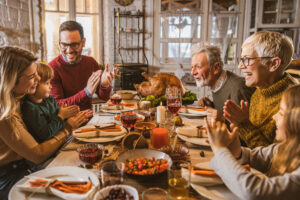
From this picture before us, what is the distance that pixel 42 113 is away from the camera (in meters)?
1.43

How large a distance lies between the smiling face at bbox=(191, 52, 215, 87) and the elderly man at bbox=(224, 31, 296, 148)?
0.57 metres

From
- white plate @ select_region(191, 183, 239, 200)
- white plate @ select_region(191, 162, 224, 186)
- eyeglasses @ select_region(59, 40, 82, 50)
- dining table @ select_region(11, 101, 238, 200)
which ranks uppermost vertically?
eyeglasses @ select_region(59, 40, 82, 50)

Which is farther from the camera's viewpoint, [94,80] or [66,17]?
[66,17]

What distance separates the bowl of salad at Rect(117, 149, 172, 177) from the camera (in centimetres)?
93

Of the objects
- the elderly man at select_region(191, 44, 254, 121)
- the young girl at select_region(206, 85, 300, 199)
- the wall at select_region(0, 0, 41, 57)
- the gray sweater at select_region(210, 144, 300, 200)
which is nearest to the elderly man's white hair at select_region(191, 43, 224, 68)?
the elderly man at select_region(191, 44, 254, 121)

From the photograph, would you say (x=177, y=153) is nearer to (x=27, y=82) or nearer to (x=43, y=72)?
(x=27, y=82)

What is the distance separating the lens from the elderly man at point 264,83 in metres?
1.40

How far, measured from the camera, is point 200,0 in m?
4.98

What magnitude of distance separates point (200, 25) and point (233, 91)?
3.42 metres

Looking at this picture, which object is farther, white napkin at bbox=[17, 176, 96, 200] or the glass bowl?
the glass bowl

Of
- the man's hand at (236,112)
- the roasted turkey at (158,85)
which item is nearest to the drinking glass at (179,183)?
the man's hand at (236,112)

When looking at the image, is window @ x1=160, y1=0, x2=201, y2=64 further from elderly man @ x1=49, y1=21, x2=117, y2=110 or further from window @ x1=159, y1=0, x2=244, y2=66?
elderly man @ x1=49, y1=21, x2=117, y2=110

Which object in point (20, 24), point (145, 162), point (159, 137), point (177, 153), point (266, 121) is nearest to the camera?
point (145, 162)

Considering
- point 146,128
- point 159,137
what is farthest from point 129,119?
point 159,137
